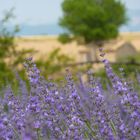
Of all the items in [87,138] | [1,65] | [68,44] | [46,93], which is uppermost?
[46,93]

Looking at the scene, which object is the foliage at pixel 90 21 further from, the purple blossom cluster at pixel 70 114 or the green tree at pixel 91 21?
the purple blossom cluster at pixel 70 114

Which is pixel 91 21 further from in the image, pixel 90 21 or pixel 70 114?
pixel 70 114

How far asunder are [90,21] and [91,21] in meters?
0.08

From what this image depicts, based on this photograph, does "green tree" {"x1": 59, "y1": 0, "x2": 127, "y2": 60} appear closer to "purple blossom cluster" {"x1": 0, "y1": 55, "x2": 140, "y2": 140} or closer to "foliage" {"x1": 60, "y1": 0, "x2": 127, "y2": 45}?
"foliage" {"x1": 60, "y1": 0, "x2": 127, "y2": 45}

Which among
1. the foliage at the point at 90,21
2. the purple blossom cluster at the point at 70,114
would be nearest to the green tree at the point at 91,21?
the foliage at the point at 90,21

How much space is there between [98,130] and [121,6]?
41729 mm

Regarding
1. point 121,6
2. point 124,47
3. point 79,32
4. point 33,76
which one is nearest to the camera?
point 33,76

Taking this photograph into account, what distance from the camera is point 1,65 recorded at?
1332cm

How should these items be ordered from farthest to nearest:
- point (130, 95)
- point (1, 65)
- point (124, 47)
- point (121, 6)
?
point (121, 6) < point (124, 47) < point (1, 65) < point (130, 95)

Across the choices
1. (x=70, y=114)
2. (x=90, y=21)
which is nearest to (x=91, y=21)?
(x=90, y=21)

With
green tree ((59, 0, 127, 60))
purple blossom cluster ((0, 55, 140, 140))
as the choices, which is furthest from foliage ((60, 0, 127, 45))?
purple blossom cluster ((0, 55, 140, 140))

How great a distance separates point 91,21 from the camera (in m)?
41.9

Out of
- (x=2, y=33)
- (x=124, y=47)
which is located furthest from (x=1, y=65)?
(x=124, y=47)

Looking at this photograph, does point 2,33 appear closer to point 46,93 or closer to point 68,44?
point 46,93
